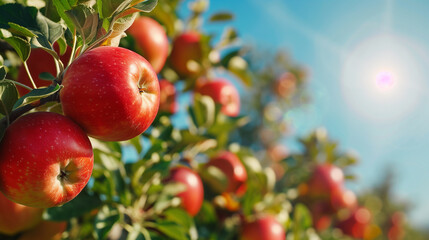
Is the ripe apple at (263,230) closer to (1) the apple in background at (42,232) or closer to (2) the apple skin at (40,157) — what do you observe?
(1) the apple in background at (42,232)

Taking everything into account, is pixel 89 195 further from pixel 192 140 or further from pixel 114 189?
pixel 192 140

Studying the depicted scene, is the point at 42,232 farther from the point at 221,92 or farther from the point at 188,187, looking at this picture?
the point at 221,92

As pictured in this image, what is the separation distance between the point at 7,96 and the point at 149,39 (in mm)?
684

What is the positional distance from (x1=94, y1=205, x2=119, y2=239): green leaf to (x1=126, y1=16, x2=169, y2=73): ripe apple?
1.73 ft

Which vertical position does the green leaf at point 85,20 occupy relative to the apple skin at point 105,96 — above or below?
above

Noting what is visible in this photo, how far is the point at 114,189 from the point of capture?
1.13m

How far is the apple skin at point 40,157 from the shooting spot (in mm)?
613

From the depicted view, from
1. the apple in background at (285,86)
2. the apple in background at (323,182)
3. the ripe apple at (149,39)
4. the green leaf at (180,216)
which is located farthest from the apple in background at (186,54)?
the apple in background at (285,86)

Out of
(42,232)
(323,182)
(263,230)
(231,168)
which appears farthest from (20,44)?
(323,182)

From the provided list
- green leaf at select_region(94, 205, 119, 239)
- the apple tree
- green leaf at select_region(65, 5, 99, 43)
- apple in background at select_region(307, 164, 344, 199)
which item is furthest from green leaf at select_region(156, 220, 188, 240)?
apple in background at select_region(307, 164, 344, 199)

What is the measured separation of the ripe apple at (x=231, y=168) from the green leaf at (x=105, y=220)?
0.56 m

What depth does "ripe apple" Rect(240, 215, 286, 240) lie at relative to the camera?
159cm

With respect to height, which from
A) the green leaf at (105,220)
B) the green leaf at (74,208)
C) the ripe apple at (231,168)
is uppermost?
the ripe apple at (231,168)

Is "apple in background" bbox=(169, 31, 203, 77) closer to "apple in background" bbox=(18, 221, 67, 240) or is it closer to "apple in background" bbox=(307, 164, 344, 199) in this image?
"apple in background" bbox=(18, 221, 67, 240)
